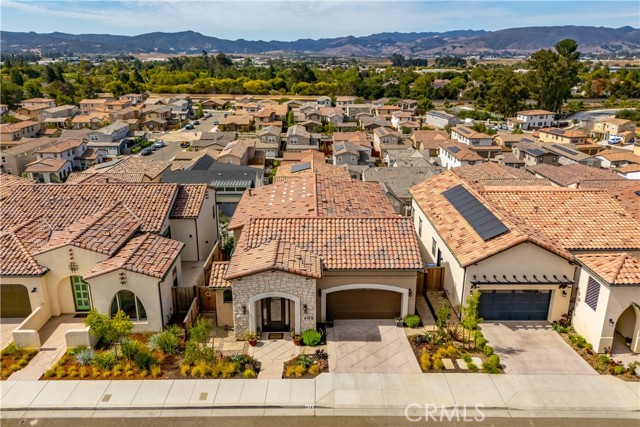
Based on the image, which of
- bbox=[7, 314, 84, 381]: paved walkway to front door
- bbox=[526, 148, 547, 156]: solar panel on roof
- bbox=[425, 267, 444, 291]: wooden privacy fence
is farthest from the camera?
bbox=[526, 148, 547, 156]: solar panel on roof

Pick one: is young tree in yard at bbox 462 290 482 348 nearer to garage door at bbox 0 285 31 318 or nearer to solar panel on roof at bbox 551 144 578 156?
garage door at bbox 0 285 31 318

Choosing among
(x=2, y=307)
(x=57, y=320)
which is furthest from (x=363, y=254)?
(x=2, y=307)

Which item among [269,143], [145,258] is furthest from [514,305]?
[269,143]

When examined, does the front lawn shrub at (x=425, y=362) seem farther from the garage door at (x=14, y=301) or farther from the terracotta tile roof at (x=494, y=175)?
the terracotta tile roof at (x=494, y=175)

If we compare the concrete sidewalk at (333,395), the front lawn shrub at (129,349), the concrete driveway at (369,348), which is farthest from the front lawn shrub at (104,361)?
the concrete driveway at (369,348)

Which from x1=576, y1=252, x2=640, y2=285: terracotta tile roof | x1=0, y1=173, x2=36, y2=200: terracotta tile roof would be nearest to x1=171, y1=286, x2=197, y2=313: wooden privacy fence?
x1=0, y1=173, x2=36, y2=200: terracotta tile roof

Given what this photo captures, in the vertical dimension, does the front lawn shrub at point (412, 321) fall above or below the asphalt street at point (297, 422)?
above
